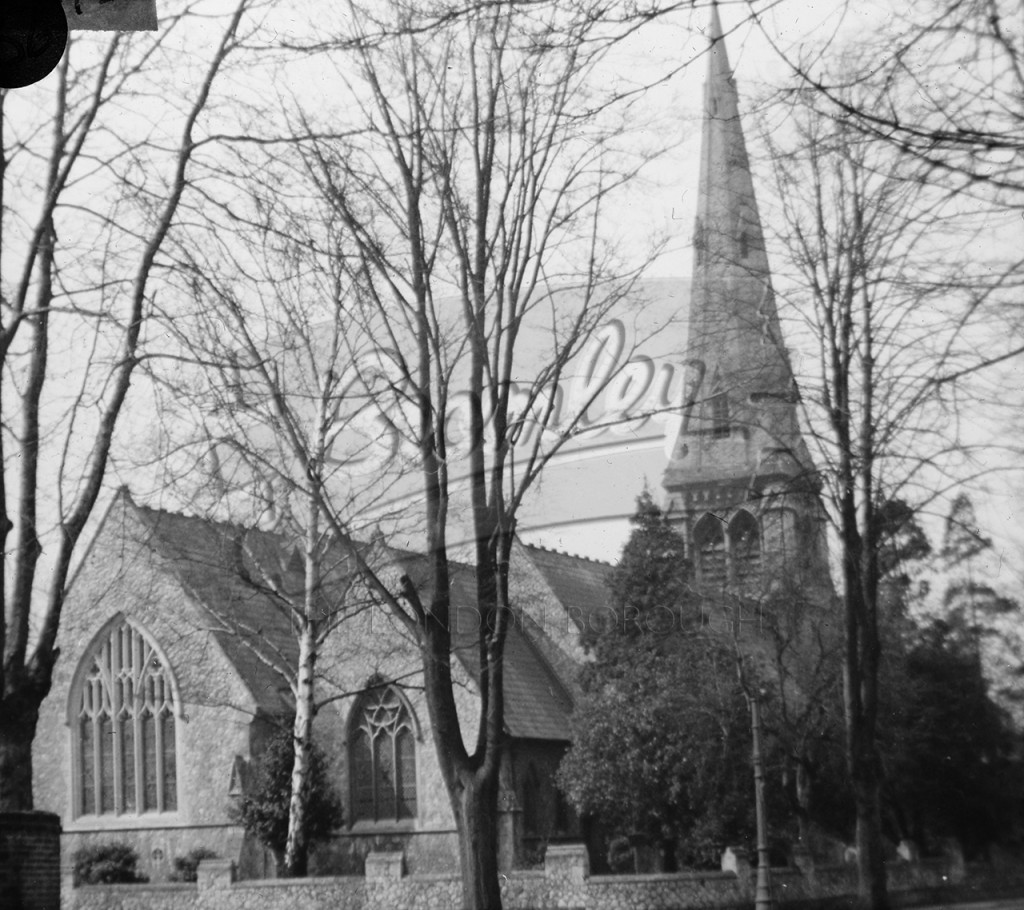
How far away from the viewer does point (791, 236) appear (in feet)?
30.8

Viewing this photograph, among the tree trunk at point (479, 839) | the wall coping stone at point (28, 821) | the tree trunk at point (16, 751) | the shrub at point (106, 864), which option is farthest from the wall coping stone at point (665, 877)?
the shrub at point (106, 864)

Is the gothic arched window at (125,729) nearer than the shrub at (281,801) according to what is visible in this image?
No

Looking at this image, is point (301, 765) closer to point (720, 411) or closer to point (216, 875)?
point (216, 875)

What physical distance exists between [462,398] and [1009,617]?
4733 mm

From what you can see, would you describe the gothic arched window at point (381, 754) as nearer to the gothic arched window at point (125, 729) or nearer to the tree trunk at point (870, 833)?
the gothic arched window at point (125, 729)

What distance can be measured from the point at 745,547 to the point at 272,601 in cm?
994

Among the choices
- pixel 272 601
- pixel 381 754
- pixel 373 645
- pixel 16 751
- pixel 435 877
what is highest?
pixel 272 601

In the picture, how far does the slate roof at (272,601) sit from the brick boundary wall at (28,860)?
10.4 feet

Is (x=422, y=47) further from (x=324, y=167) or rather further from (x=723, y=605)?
(x=723, y=605)

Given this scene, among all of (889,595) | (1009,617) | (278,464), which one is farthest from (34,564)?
(1009,617)

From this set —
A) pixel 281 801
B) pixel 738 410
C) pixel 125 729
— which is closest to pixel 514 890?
pixel 281 801

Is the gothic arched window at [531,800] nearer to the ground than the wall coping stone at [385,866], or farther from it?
farther from it

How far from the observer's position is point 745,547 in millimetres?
10688

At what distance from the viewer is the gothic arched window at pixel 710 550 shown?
436 inches
